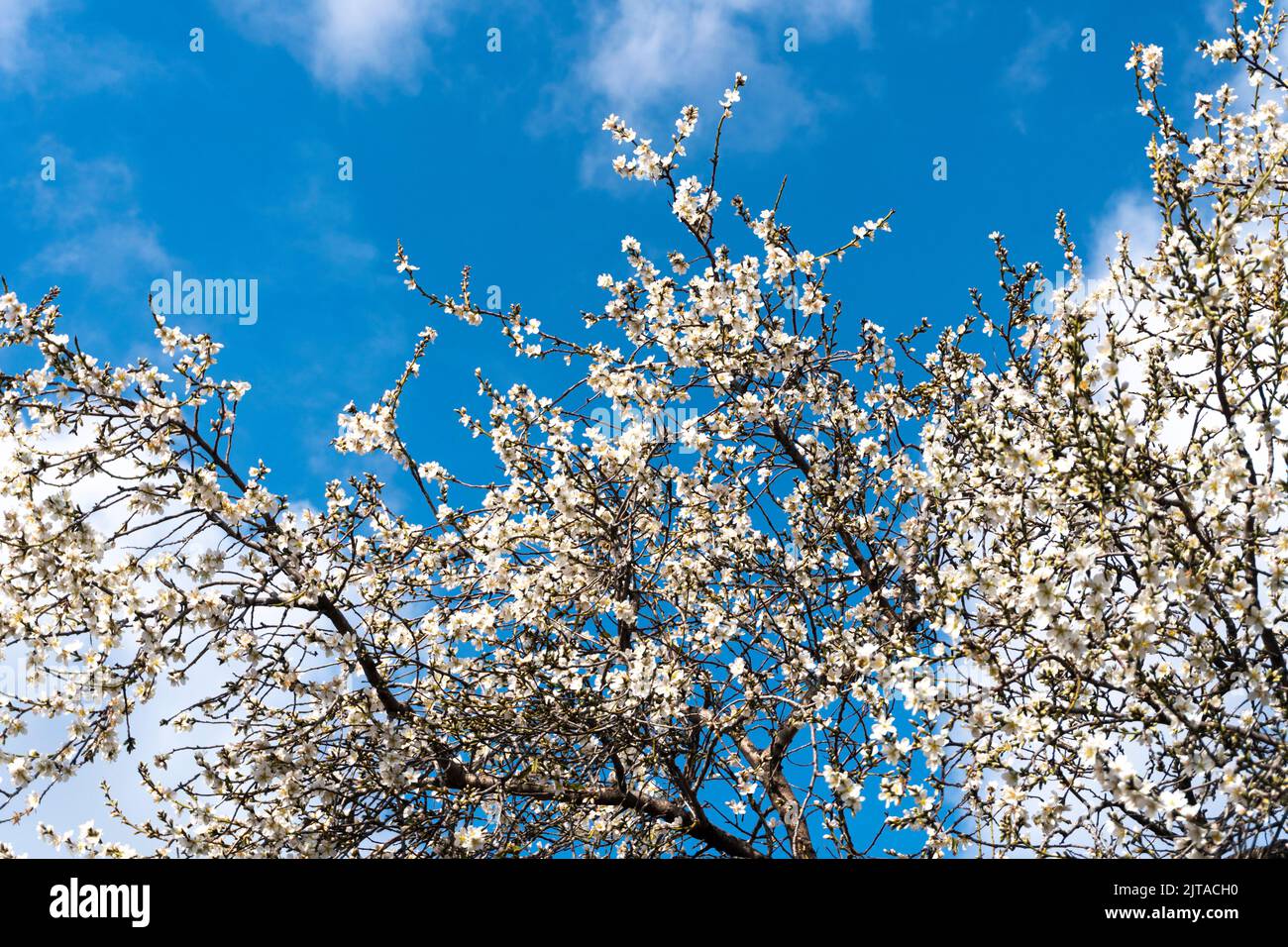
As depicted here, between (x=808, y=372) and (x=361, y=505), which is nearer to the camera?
(x=361, y=505)

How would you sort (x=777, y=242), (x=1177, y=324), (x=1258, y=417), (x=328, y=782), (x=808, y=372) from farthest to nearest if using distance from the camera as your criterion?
(x=808, y=372) < (x=777, y=242) < (x=328, y=782) < (x=1177, y=324) < (x=1258, y=417)

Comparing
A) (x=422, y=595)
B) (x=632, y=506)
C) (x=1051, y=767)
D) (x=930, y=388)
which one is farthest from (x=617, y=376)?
(x=1051, y=767)

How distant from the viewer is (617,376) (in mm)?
6098

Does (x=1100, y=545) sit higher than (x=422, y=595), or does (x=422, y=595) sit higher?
(x=422, y=595)

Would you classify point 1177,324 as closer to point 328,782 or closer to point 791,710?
→ point 791,710

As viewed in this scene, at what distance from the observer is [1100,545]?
418cm

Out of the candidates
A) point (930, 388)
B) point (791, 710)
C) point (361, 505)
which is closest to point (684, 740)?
point (791, 710)

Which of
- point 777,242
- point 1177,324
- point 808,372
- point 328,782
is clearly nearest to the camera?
point 1177,324

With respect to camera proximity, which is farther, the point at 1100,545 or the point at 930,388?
the point at 930,388

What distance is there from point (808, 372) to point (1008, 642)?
123 inches

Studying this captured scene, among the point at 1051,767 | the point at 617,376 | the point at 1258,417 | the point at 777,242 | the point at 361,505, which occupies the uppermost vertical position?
the point at 777,242

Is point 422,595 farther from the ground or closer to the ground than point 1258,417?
farther from the ground

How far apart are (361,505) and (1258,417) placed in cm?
500

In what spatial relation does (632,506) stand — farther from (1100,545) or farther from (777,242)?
(1100,545)
